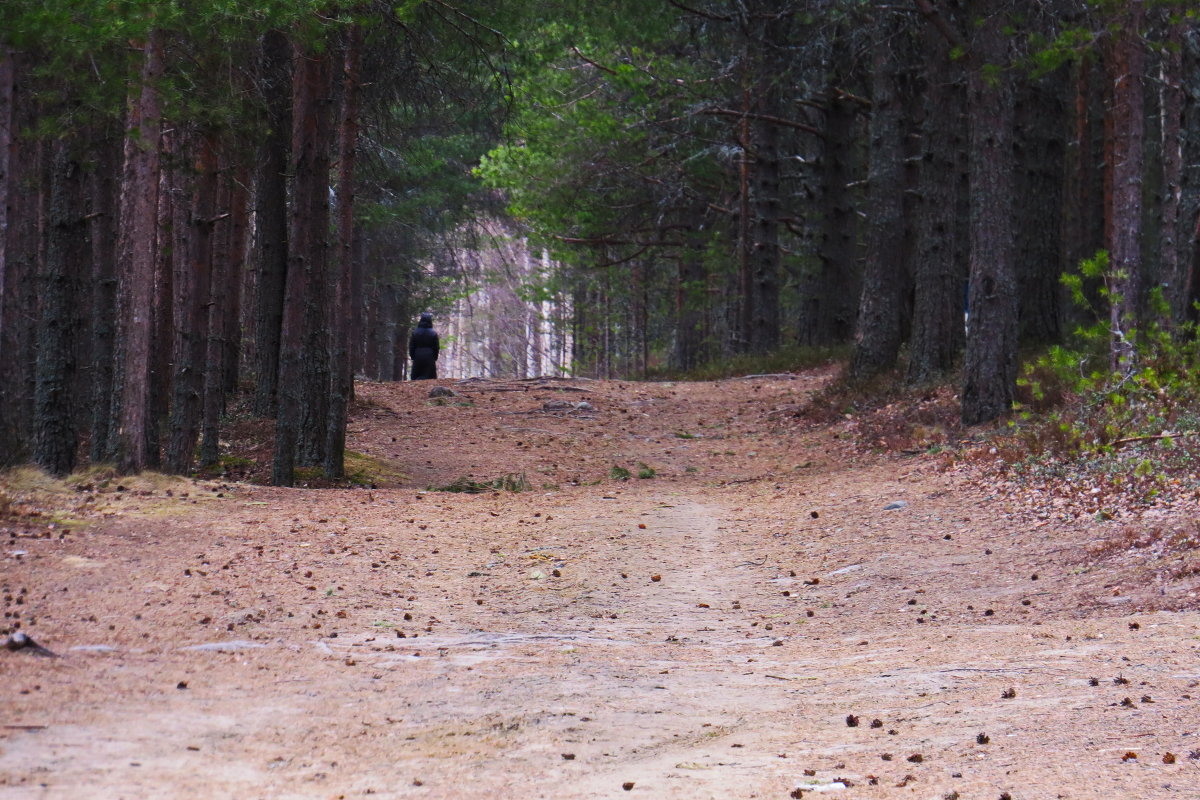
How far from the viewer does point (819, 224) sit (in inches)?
1003

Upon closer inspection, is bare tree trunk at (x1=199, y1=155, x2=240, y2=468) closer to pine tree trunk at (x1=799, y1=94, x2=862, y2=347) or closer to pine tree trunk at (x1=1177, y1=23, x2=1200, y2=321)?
pine tree trunk at (x1=799, y1=94, x2=862, y2=347)

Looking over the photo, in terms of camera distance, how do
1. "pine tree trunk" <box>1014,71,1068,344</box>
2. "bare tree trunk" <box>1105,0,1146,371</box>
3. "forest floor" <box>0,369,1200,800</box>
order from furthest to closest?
1. "pine tree trunk" <box>1014,71,1068,344</box>
2. "bare tree trunk" <box>1105,0,1146,371</box>
3. "forest floor" <box>0,369,1200,800</box>

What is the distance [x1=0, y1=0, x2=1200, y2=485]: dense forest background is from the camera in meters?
11.4

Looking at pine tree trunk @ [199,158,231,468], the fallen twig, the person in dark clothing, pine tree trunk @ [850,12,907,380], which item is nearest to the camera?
the fallen twig

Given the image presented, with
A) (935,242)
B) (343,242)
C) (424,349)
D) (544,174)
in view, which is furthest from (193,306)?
(544,174)

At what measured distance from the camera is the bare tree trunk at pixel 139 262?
10508 mm

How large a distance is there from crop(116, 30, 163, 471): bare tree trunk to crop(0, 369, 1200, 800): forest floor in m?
0.54

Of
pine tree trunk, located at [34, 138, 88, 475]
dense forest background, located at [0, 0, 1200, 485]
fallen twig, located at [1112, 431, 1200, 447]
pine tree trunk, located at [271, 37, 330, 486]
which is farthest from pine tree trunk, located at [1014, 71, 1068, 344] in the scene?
pine tree trunk, located at [34, 138, 88, 475]

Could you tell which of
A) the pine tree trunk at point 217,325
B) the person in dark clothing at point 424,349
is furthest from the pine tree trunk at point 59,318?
the person in dark clothing at point 424,349

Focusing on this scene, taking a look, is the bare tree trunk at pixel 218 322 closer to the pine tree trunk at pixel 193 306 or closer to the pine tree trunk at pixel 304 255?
the pine tree trunk at pixel 193 306

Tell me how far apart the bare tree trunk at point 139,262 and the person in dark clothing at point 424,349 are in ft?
45.7

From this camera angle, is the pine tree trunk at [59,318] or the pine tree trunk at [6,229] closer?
the pine tree trunk at [6,229]

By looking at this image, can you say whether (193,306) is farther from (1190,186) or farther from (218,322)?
(1190,186)

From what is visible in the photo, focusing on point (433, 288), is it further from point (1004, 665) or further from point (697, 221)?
point (1004, 665)
